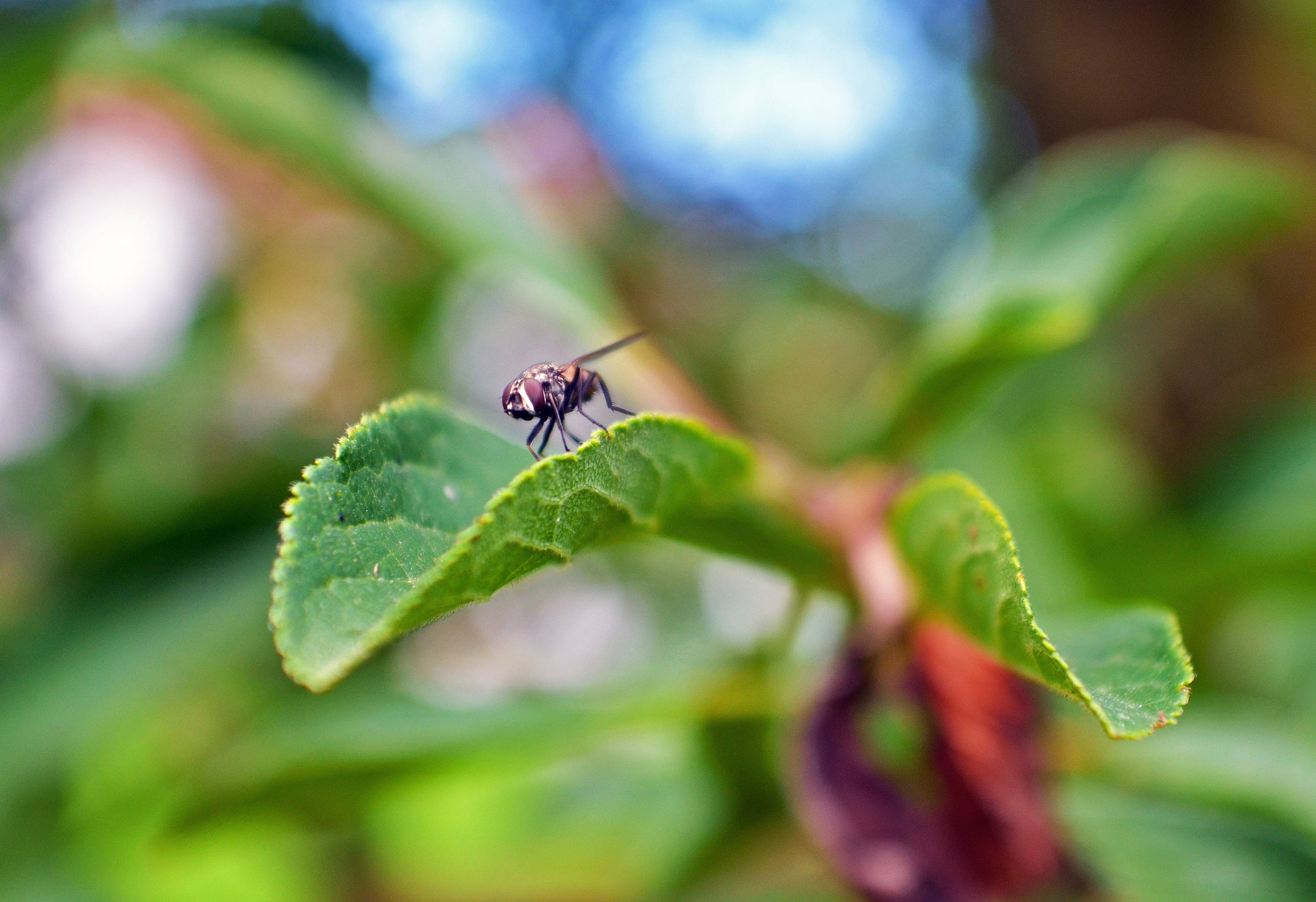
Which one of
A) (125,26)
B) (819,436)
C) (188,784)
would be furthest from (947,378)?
(819,436)

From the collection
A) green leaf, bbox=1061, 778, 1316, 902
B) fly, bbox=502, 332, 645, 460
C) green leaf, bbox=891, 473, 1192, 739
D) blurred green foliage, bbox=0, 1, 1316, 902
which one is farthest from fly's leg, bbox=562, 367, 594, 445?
green leaf, bbox=1061, 778, 1316, 902

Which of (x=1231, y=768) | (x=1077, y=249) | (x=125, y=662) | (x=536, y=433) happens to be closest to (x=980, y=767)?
(x=1231, y=768)

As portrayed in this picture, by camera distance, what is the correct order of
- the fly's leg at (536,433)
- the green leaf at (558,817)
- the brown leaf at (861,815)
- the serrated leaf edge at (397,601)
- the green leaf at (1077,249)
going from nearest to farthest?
the serrated leaf edge at (397,601)
the brown leaf at (861,815)
the fly's leg at (536,433)
the green leaf at (1077,249)
the green leaf at (558,817)

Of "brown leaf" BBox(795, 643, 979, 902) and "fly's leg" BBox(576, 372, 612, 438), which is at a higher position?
"fly's leg" BBox(576, 372, 612, 438)

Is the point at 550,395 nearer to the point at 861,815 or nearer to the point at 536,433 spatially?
the point at 536,433

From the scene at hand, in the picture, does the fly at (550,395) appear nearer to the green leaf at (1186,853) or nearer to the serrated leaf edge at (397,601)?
the serrated leaf edge at (397,601)

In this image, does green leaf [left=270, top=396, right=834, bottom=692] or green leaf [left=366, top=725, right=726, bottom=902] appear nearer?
green leaf [left=270, top=396, right=834, bottom=692]

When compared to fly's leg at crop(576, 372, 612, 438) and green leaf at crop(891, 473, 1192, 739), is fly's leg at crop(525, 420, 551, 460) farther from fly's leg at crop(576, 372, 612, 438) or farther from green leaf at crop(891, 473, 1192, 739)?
green leaf at crop(891, 473, 1192, 739)

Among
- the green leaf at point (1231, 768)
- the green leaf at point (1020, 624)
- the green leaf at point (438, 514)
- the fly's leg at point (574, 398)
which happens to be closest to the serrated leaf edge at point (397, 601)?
the green leaf at point (438, 514)
